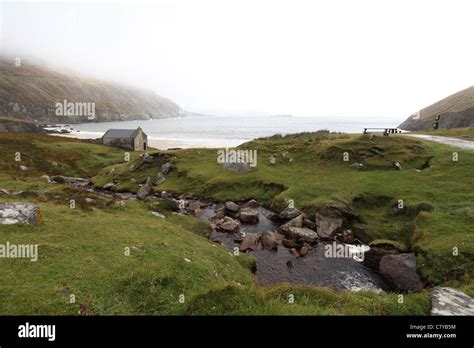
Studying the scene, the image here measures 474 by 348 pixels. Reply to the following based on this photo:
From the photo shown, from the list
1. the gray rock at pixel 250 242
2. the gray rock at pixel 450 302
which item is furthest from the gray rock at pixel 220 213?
the gray rock at pixel 450 302

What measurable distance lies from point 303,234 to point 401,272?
933 cm

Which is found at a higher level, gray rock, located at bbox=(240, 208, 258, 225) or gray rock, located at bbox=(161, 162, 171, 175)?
gray rock, located at bbox=(161, 162, 171, 175)

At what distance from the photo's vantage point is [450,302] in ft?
A: 41.9

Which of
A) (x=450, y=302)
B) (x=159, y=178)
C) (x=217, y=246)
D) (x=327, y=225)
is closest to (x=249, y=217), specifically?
(x=327, y=225)

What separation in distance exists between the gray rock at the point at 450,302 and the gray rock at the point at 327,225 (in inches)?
604

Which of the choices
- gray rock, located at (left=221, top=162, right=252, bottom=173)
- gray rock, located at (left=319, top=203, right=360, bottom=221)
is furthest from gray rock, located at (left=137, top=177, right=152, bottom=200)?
gray rock, located at (left=319, top=203, right=360, bottom=221)

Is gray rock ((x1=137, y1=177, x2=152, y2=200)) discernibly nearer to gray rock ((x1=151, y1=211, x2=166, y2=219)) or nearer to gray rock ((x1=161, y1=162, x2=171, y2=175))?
gray rock ((x1=161, y1=162, x2=171, y2=175))

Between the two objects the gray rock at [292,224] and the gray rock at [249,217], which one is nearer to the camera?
the gray rock at [292,224]

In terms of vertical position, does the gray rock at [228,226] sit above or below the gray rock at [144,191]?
below

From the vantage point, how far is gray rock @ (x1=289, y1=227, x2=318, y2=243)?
28.7 meters

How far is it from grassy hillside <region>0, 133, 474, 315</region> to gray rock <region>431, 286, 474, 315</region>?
0.49 metres

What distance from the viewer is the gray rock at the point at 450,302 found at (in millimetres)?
11844

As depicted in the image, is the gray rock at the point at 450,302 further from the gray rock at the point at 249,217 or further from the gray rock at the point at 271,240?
the gray rock at the point at 249,217

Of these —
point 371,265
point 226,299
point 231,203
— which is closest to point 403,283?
point 371,265
